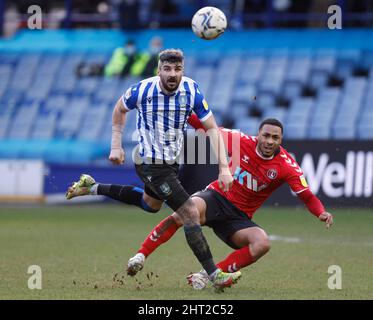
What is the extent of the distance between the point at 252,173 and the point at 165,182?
924 millimetres

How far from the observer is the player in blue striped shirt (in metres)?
8.81

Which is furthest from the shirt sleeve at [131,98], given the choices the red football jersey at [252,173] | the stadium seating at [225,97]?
the stadium seating at [225,97]

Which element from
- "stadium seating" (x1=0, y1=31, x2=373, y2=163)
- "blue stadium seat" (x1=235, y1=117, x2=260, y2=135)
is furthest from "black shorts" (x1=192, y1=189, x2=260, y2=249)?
"blue stadium seat" (x1=235, y1=117, x2=260, y2=135)

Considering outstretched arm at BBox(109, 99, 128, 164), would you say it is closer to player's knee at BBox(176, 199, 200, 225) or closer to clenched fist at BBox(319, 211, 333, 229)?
player's knee at BBox(176, 199, 200, 225)

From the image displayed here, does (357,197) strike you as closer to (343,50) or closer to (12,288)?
(343,50)

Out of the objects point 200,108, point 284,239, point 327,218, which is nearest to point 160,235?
point 200,108

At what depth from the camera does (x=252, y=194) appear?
948 centimetres

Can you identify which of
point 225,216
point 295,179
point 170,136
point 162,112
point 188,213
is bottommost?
point 225,216

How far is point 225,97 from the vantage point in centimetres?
2397

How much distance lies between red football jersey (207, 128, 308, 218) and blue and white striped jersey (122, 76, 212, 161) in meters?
0.57

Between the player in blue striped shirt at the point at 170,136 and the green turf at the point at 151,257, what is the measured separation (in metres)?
0.50

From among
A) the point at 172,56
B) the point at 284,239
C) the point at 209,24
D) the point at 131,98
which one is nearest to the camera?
the point at 172,56

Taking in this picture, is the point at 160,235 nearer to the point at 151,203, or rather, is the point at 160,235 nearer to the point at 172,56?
the point at 151,203

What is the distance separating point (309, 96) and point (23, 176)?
272 inches
